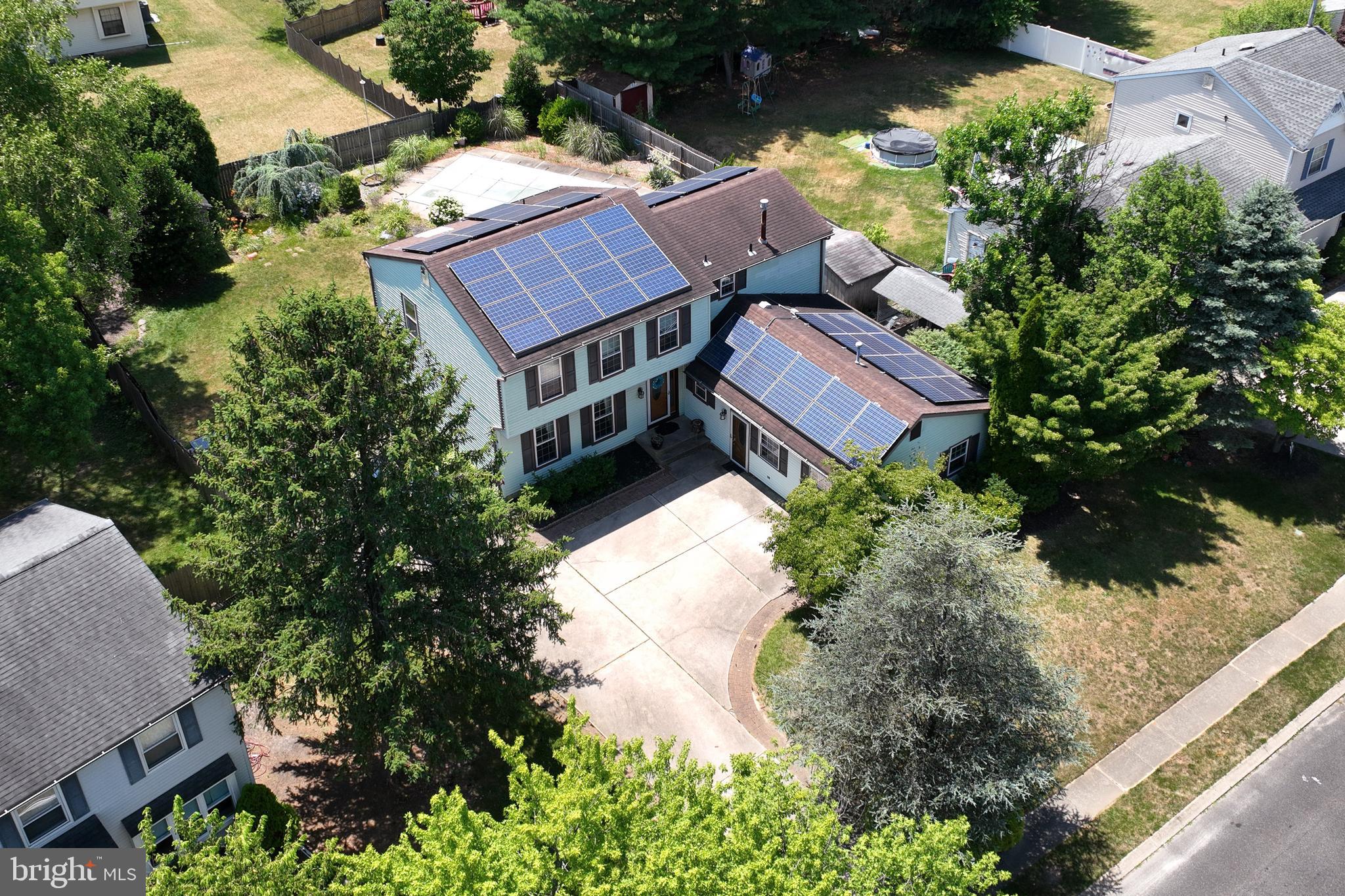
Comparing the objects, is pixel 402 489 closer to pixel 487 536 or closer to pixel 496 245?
pixel 487 536

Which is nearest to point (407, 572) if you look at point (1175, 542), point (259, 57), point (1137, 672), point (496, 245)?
point (496, 245)

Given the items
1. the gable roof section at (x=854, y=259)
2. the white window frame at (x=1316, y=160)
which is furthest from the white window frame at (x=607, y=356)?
the white window frame at (x=1316, y=160)

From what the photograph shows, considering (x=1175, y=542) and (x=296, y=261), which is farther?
(x=296, y=261)

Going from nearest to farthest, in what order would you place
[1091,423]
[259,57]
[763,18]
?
[1091,423] < [763,18] < [259,57]

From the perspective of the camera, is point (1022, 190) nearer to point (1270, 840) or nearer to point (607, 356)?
point (607, 356)

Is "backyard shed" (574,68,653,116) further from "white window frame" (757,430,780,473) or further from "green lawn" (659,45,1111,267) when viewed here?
"white window frame" (757,430,780,473)

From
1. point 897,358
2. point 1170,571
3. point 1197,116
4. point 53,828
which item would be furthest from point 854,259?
point 53,828
